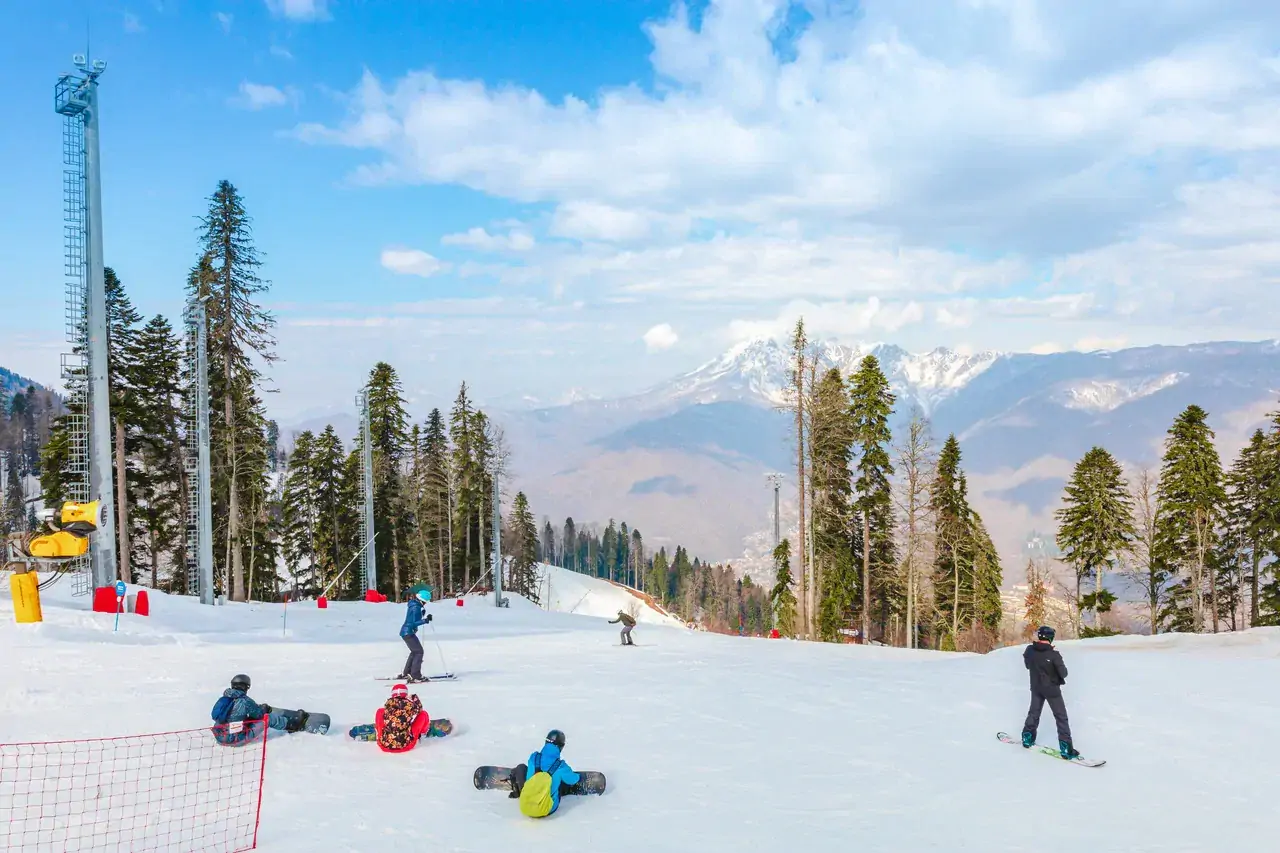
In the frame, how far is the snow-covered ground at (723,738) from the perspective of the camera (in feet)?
27.1

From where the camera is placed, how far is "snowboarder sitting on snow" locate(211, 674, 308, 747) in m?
10.7

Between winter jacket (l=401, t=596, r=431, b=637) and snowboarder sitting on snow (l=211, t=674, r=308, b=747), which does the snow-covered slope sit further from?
snowboarder sitting on snow (l=211, t=674, r=308, b=747)

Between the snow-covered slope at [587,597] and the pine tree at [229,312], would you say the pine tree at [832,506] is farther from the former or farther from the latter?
the snow-covered slope at [587,597]

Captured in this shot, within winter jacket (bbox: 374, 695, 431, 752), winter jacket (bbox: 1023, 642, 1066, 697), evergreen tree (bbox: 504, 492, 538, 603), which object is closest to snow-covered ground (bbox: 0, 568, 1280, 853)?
winter jacket (bbox: 374, 695, 431, 752)

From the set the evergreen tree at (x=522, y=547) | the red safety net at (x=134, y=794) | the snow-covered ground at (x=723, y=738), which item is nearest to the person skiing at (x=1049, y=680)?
the snow-covered ground at (x=723, y=738)

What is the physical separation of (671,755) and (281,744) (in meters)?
5.52

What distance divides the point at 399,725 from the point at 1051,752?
9216 mm

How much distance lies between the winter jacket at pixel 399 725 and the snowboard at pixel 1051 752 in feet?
28.7

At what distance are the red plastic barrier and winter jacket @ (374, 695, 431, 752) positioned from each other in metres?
13.9

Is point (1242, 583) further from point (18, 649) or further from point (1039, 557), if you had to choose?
point (18, 649)

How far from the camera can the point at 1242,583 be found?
1582 inches

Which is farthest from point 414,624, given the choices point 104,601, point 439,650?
point 104,601

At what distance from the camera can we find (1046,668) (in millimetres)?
10812

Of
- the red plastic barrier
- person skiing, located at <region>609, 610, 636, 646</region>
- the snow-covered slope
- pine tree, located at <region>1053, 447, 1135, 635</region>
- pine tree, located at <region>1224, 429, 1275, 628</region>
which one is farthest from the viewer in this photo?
the snow-covered slope
